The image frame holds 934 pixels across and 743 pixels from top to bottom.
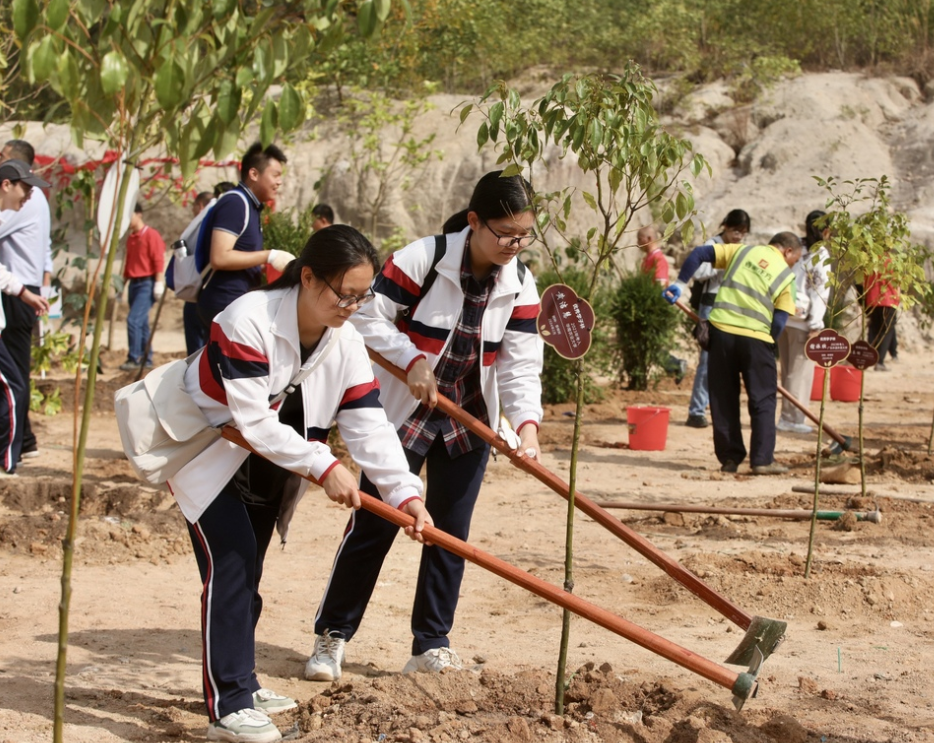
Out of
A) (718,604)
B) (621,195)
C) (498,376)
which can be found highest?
(621,195)

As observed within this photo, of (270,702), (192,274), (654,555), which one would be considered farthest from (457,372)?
(192,274)

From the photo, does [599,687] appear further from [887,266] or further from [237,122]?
[887,266]

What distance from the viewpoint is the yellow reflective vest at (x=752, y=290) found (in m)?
8.14

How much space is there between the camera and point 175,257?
21.2 feet

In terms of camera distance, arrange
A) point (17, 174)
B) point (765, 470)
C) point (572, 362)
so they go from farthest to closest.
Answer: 1. point (572, 362)
2. point (765, 470)
3. point (17, 174)

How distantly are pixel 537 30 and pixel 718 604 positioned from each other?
51.2 ft

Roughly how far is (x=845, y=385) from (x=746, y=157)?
637cm

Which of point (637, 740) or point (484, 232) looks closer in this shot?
point (637, 740)

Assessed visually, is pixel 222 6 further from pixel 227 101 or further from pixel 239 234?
pixel 239 234

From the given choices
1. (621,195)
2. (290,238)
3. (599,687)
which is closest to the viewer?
(599,687)

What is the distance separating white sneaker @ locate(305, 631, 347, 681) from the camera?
4172 mm

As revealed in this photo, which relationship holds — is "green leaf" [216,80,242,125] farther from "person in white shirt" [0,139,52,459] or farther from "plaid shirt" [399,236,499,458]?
"person in white shirt" [0,139,52,459]

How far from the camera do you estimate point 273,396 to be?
345 centimetres

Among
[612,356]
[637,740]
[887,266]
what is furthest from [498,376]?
[612,356]
